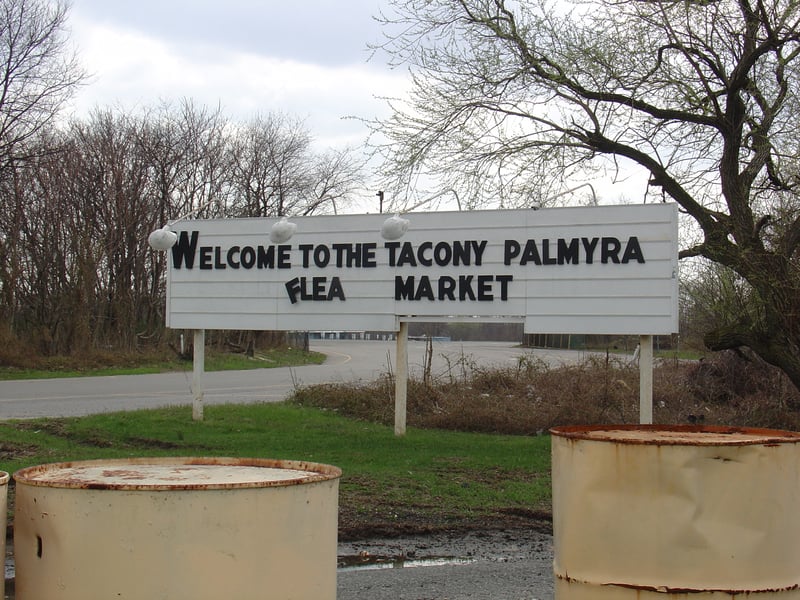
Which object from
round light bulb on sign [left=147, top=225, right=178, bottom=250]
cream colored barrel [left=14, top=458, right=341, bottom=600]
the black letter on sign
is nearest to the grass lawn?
the black letter on sign

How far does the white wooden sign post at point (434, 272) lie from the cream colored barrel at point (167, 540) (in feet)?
28.1

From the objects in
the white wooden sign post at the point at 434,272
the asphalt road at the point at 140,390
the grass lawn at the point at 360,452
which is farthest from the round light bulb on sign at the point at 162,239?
the asphalt road at the point at 140,390

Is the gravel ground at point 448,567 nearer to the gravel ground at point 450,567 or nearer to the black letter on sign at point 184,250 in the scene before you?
the gravel ground at point 450,567

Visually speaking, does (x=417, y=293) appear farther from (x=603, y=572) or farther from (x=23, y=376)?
(x=23, y=376)

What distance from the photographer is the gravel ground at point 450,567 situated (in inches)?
251

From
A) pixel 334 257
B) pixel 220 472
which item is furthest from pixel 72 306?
pixel 220 472

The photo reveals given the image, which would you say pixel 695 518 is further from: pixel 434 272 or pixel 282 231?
pixel 282 231

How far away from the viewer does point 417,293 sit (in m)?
13.0

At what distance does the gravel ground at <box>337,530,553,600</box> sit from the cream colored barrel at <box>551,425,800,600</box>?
7.46ft

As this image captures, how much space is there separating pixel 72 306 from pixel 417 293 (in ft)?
73.4

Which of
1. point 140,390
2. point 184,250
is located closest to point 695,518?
point 184,250

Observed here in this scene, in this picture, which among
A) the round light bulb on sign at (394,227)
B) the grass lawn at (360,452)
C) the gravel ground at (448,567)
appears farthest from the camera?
the round light bulb on sign at (394,227)

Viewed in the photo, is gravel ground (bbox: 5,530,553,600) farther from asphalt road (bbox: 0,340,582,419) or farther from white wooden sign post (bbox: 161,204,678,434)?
asphalt road (bbox: 0,340,582,419)

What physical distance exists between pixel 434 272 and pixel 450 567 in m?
6.38
